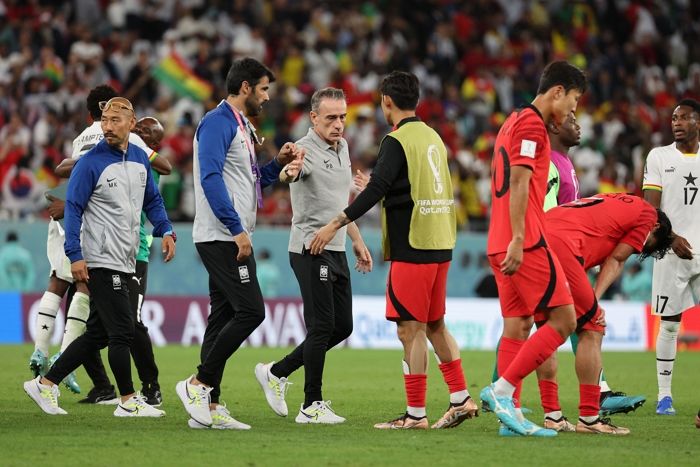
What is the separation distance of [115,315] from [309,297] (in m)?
1.58

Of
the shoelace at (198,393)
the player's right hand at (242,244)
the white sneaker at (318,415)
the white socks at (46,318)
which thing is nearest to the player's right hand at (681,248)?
the white sneaker at (318,415)

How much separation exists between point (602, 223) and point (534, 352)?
144 cm

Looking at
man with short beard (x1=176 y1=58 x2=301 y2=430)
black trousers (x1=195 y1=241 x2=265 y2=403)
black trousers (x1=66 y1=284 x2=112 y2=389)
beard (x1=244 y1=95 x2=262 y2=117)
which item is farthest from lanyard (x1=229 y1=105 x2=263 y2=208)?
black trousers (x1=66 y1=284 x2=112 y2=389)

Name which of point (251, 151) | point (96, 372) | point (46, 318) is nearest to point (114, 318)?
point (251, 151)

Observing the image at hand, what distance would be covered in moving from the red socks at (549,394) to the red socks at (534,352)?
0.68 m

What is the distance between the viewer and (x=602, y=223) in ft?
31.5

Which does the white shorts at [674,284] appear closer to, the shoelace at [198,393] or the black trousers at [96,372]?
the shoelace at [198,393]

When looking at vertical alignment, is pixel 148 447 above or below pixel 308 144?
below

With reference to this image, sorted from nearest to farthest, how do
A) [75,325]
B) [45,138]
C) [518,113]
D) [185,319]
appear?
[518,113]
[75,325]
[185,319]
[45,138]

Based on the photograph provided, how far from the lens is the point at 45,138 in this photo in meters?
23.0

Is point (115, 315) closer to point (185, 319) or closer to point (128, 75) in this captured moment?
point (185, 319)

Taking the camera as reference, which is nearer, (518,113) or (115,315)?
(518,113)

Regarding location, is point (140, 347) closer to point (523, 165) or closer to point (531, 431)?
point (531, 431)

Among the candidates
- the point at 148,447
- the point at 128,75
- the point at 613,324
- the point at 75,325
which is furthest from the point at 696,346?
the point at 148,447
